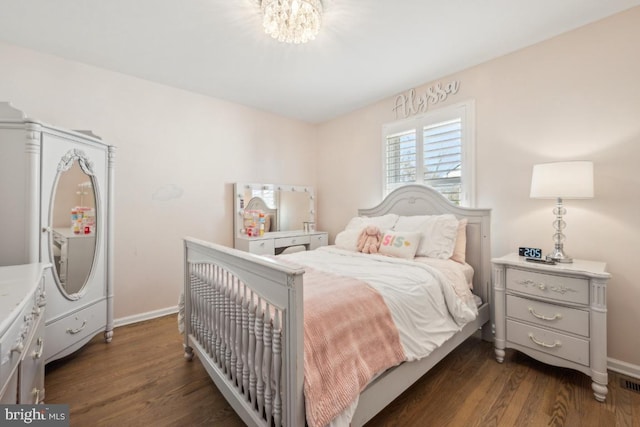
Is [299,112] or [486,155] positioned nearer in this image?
[486,155]

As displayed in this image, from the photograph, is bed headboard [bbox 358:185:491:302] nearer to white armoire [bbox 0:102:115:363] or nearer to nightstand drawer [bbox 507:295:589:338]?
nightstand drawer [bbox 507:295:589:338]

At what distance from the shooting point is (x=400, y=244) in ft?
8.00

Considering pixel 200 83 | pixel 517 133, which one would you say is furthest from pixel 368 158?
pixel 200 83

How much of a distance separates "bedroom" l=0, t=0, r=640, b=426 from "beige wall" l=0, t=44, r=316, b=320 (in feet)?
0.04

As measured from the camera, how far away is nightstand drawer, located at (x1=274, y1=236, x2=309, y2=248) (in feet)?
11.8

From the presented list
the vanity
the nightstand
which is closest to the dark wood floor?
the nightstand

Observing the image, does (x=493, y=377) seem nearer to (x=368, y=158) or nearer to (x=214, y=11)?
(x=368, y=158)

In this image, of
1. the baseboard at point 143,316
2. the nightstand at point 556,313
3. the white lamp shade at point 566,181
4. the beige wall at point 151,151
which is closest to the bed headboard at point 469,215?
the nightstand at point 556,313

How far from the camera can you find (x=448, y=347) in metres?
1.91

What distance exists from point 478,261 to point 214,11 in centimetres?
284

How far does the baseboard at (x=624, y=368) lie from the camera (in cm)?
189

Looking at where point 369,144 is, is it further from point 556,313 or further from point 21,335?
point 21,335

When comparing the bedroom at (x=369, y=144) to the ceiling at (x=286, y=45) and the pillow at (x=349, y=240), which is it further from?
the pillow at (x=349, y=240)

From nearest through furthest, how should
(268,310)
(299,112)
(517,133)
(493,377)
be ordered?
(268,310) < (493,377) < (517,133) < (299,112)
